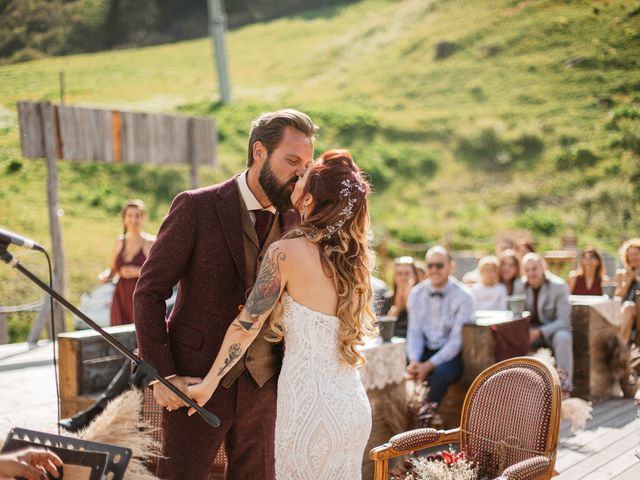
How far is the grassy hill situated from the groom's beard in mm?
9874

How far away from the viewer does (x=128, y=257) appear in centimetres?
736

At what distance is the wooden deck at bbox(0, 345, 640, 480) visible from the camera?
15.9 feet

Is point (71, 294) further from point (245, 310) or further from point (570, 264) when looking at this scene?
point (245, 310)

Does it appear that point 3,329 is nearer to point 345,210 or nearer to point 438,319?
point 438,319

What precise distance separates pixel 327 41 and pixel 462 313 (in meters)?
34.9

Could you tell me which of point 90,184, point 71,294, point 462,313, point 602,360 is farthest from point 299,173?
point 90,184

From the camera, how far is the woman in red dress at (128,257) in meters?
7.34

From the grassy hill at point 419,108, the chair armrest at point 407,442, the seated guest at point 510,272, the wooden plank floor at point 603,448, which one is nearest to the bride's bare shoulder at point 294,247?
the chair armrest at point 407,442

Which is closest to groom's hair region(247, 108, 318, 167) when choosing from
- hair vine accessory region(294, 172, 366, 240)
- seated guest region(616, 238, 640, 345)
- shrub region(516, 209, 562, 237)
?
hair vine accessory region(294, 172, 366, 240)

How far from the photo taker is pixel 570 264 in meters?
14.4

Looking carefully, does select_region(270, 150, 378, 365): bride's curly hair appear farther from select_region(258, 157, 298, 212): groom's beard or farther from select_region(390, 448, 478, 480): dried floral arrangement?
select_region(390, 448, 478, 480): dried floral arrangement

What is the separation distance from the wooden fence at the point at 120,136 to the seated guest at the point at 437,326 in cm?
553

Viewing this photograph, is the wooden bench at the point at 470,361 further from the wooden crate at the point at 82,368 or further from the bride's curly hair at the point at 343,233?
the bride's curly hair at the point at 343,233

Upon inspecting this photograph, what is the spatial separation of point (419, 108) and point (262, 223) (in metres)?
31.9
